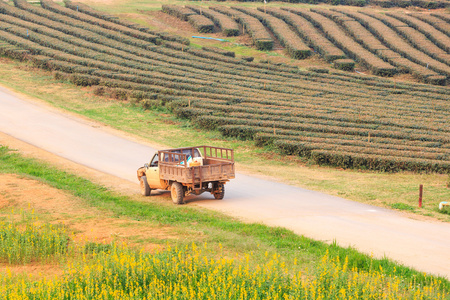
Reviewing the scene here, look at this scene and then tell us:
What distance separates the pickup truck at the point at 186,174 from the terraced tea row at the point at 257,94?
8.79 meters

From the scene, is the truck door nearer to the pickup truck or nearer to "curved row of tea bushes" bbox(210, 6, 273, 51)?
the pickup truck

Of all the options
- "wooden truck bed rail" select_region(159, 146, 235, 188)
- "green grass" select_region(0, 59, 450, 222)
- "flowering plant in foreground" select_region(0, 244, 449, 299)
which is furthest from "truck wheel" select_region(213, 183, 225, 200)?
"flowering plant in foreground" select_region(0, 244, 449, 299)

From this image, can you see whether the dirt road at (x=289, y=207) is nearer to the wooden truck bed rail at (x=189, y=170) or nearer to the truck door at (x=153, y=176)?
the wooden truck bed rail at (x=189, y=170)

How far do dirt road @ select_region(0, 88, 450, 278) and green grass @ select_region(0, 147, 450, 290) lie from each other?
28.7 inches

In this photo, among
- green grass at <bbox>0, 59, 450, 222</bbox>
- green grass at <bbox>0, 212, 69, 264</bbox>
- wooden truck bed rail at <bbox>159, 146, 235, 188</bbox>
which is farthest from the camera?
green grass at <bbox>0, 59, 450, 222</bbox>

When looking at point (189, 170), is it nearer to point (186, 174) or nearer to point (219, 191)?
point (186, 174)

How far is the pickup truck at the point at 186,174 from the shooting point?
18.9 meters

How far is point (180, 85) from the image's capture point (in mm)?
41438

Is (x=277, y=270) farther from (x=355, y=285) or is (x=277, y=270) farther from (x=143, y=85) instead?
(x=143, y=85)

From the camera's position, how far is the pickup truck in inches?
744

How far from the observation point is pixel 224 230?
15.6m

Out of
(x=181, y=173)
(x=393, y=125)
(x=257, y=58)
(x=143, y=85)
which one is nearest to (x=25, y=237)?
(x=181, y=173)

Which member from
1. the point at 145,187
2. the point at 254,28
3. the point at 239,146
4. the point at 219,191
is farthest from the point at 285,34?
the point at 219,191

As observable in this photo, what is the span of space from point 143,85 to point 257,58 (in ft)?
59.0
